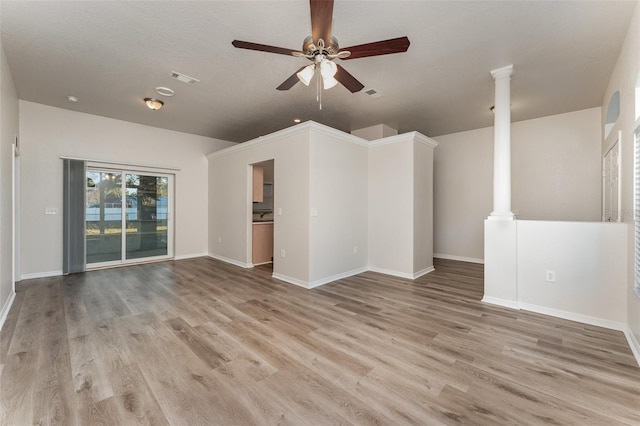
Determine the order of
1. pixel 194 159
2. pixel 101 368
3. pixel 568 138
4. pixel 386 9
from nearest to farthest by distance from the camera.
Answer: pixel 101 368 → pixel 386 9 → pixel 568 138 → pixel 194 159

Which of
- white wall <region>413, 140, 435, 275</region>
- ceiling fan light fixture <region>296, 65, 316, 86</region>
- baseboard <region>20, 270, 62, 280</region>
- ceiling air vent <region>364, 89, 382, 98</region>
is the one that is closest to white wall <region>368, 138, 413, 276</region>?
white wall <region>413, 140, 435, 275</region>

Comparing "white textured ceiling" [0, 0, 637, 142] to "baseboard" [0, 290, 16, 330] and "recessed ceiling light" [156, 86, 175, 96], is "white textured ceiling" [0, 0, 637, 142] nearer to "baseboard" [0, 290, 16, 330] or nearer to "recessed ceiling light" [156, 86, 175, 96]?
"recessed ceiling light" [156, 86, 175, 96]

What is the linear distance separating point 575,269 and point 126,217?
7444mm

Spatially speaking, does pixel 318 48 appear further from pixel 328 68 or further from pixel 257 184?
pixel 257 184

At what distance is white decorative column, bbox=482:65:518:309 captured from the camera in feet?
11.1

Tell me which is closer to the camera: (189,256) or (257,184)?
(257,184)

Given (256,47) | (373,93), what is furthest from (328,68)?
(373,93)

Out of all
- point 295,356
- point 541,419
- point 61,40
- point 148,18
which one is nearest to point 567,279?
point 541,419

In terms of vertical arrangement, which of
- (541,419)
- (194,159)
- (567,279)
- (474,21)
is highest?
(474,21)

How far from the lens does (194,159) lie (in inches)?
257

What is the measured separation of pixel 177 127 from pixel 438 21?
17.9 feet

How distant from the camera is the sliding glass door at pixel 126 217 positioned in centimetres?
534

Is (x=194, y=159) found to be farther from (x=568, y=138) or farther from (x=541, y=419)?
(x=568, y=138)

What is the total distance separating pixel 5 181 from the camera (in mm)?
3131
